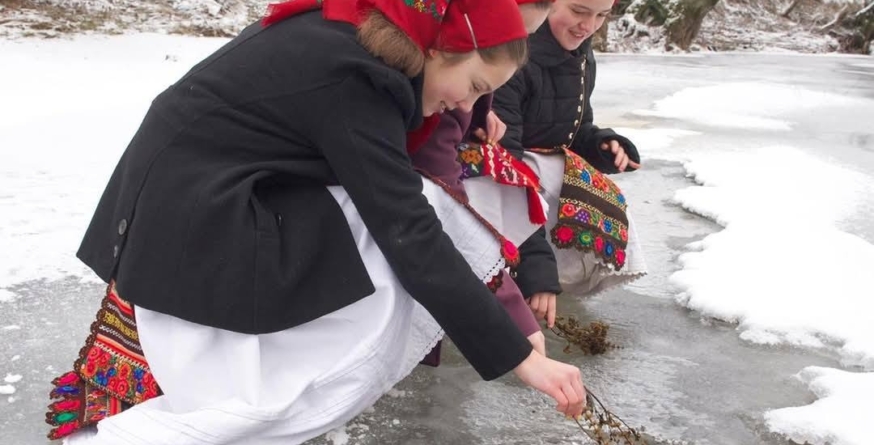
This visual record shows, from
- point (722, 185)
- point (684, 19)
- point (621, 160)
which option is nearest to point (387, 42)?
point (621, 160)

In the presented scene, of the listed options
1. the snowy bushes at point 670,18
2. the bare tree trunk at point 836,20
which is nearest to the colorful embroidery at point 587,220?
the snowy bushes at point 670,18

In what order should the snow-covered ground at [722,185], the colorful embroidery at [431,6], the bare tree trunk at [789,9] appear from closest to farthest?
1. the colorful embroidery at [431,6]
2. the snow-covered ground at [722,185]
3. the bare tree trunk at [789,9]

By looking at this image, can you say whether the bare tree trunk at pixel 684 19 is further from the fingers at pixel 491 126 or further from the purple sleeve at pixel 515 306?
the purple sleeve at pixel 515 306

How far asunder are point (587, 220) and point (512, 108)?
354mm

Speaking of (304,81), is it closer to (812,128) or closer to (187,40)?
(812,128)

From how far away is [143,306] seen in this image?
58.9 inches

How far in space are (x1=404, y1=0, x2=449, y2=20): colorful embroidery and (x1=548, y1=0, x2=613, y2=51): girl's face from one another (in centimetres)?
88

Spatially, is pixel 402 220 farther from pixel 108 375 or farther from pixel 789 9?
pixel 789 9

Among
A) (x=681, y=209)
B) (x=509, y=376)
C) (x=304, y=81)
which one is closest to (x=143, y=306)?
(x=304, y=81)

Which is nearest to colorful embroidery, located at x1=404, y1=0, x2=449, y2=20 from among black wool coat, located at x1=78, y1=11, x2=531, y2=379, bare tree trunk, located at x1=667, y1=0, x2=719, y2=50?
black wool coat, located at x1=78, y1=11, x2=531, y2=379

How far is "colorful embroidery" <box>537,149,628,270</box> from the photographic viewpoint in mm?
2250

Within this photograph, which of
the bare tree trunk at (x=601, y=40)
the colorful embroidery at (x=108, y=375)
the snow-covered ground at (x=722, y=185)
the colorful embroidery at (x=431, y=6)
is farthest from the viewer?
the bare tree trunk at (x=601, y=40)

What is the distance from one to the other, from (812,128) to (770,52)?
9891 millimetres

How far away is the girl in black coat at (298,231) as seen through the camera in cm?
143
